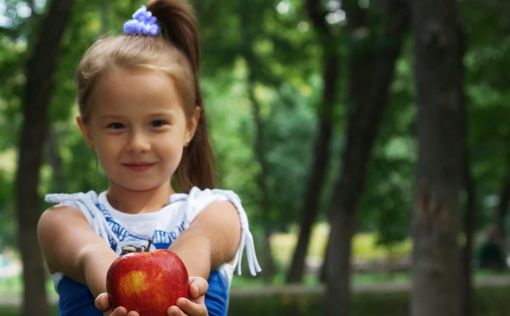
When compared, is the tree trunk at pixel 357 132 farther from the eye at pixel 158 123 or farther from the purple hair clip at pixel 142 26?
the eye at pixel 158 123

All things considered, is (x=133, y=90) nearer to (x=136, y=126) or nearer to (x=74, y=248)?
(x=136, y=126)

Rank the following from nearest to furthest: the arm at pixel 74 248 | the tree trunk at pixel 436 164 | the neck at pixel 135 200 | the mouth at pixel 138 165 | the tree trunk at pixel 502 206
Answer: the arm at pixel 74 248, the mouth at pixel 138 165, the neck at pixel 135 200, the tree trunk at pixel 436 164, the tree trunk at pixel 502 206

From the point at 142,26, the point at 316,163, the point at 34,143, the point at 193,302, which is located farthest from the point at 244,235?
the point at 316,163

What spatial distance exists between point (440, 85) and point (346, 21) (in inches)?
283

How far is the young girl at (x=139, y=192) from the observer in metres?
2.67

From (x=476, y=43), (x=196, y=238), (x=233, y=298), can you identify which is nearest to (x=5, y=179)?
(x=233, y=298)

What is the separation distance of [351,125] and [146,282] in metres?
12.0

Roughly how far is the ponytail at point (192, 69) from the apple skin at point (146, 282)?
758mm

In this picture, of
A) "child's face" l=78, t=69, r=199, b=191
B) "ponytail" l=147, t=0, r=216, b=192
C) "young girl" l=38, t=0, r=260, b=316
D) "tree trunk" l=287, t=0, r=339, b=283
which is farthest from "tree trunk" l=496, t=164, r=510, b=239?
"child's face" l=78, t=69, r=199, b=191

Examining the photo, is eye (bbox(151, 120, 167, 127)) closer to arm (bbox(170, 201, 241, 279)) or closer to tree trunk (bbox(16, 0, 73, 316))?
arm (bbox(170, 201, 241, 279))

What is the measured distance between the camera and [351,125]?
1417 centimetres

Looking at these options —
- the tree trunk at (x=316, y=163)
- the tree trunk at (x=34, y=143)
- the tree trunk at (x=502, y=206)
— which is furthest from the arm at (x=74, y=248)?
the tree trunk at (x=502, y=206)

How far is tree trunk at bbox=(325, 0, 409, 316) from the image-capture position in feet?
43.0

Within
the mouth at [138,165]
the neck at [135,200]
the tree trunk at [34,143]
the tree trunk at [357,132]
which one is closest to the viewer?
the mouth at [138,165]
